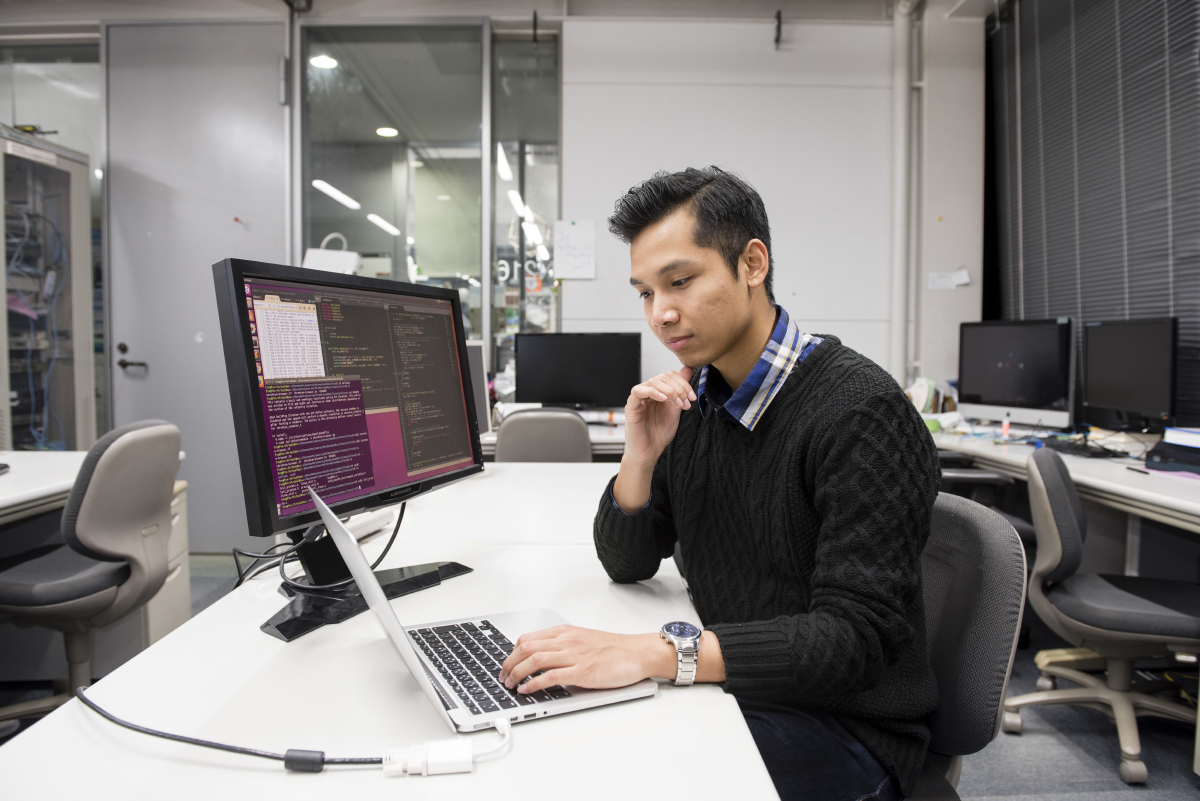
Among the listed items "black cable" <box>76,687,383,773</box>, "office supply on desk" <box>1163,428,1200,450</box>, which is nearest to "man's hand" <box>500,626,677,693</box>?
"black cable" <box>76,687,383,773</box>

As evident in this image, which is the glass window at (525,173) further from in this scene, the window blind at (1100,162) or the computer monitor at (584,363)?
the window blind at (1100,162)

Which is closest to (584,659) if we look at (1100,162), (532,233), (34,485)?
(34,485)

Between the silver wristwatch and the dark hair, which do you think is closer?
the silver wristwatch

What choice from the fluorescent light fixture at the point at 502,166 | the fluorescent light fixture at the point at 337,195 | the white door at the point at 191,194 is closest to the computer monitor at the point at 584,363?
the fluorescent light fixture at the point at 502,166

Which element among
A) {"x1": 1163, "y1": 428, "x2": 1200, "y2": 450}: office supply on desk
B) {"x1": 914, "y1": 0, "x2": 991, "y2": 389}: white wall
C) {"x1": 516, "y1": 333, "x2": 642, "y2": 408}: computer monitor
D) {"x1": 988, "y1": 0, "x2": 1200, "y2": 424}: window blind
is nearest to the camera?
{"x1": 1163, "y1": 428, "x2": 1200, "y2": 450}: office supply on desk

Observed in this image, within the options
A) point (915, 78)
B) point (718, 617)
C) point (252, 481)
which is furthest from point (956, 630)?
point (915, 78)

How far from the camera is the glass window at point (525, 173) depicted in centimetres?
362

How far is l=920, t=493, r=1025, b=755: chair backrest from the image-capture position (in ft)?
2.60

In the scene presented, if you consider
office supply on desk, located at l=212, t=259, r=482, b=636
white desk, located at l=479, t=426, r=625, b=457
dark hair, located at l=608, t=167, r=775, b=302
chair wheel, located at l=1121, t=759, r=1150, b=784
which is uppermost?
dark hair, located at l=608, t=167, r=775, b=302

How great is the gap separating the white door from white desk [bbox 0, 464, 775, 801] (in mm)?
3215

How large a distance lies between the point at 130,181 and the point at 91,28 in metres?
1.01

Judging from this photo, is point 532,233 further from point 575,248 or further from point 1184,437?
point 1184,437

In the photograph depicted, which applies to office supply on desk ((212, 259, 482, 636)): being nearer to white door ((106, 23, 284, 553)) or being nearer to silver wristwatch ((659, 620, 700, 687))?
silver wristwatch ((659, 620, 700, 687))

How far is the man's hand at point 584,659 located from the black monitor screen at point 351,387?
371 millimetres
